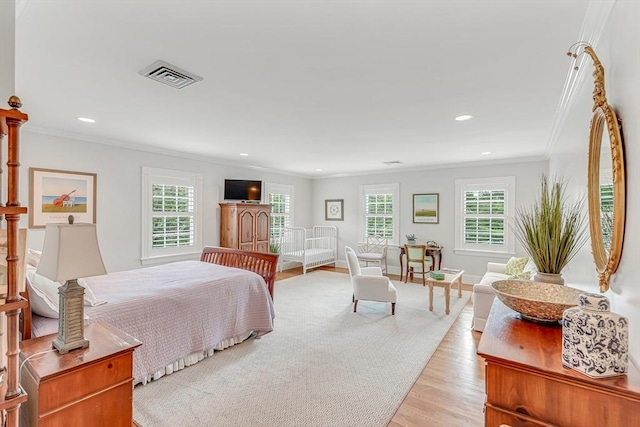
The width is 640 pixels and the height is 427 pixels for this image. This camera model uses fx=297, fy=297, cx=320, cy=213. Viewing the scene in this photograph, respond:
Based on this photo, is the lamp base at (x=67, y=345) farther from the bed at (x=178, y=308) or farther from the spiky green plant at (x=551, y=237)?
Result: the spiky green plant at (x=551, y=237)

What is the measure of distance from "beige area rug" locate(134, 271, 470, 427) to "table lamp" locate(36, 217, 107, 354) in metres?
0.93

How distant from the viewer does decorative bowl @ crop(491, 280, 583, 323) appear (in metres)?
1.29

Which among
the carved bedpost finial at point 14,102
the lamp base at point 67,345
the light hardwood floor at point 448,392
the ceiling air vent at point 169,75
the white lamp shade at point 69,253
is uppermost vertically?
the ceiling air vent at point 169,75

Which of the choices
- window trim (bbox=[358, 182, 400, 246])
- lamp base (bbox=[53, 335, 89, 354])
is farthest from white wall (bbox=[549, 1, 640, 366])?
window trim (bbox=[358, 182, 400, 246])

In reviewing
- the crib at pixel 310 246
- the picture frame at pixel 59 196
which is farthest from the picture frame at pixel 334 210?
the picture frame at pixel 59 196

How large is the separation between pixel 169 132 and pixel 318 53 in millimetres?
2685

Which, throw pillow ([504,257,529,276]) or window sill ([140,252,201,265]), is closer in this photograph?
throw pillow ([504,257,529,276])

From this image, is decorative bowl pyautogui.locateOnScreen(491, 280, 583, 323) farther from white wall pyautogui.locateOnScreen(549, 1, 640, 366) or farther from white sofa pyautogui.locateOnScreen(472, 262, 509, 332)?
white sofa pyautogui.locateOnScreen(472, 262, 509, 332)

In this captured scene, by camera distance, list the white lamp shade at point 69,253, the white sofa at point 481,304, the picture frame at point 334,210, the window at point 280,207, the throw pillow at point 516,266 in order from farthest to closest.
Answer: the picture frame at point 334,210
the window at point 280,207
the throw pillow at point 516,266
the white sofa at point 481,304
the white lamp shade at point 69,253

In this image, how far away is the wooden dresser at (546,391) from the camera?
0.89 m

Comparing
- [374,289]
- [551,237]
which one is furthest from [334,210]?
[551,237]

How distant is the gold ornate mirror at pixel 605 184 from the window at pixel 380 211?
5161 mm

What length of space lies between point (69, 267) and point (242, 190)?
15.4ft

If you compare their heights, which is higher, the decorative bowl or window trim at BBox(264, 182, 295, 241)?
window trim at BBox(264, 182, 295, 241)
